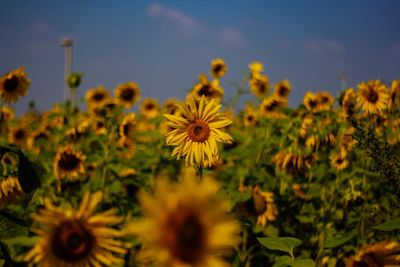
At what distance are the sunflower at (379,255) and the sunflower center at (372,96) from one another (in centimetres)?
180

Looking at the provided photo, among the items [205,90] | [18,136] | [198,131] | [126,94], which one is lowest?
[18,136]

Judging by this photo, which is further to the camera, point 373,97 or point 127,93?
point 127,93

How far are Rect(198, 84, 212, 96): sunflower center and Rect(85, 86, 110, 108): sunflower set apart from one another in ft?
7.95

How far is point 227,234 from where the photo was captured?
0.56 meters

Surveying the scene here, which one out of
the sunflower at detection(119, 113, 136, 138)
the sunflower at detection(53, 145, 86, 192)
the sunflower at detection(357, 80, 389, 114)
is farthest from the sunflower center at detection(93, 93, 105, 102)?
the sunflower at detection(357, 80, 389, 114)

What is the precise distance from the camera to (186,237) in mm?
560


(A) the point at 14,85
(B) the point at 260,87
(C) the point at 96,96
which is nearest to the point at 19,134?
(C) the point at 96,96

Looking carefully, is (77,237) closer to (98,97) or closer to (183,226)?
(183,226)

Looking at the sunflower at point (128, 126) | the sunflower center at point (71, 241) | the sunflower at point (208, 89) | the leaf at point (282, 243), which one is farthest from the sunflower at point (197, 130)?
the sunflower at point (128, 126)

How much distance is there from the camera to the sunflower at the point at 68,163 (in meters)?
2.53

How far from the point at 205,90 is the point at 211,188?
2.04 meters

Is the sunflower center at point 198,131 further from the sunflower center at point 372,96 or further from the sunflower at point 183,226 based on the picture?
the sunflower center at point 372,96

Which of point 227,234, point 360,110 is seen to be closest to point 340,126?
point 360,110

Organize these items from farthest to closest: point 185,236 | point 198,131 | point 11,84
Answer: point 11,84 < point 198,131 < point 185,236
